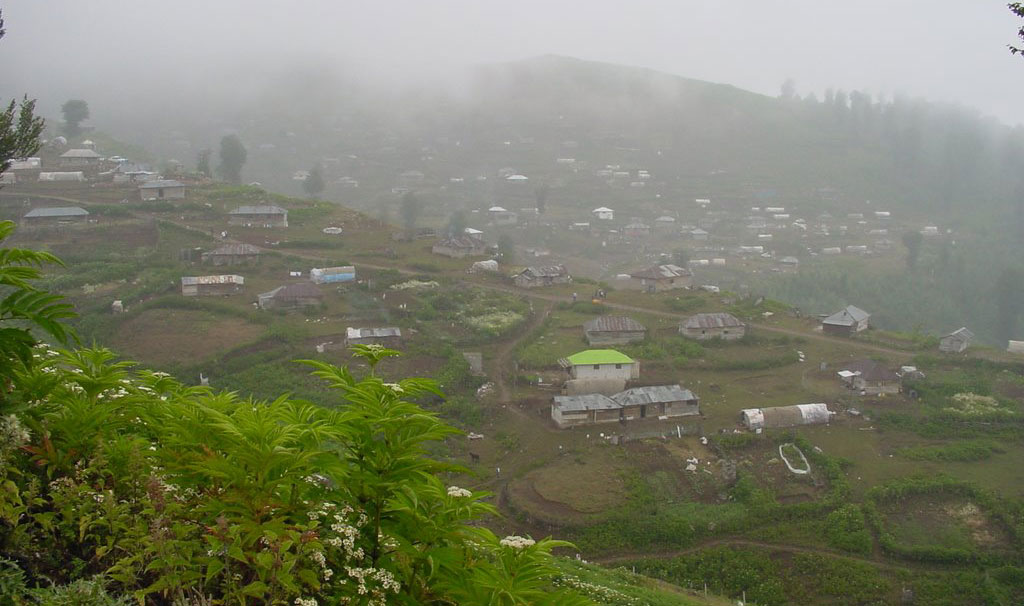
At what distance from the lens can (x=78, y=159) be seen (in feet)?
226

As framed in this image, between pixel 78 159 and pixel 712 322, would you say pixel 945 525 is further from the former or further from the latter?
pixel 78 159

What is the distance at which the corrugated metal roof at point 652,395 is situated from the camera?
33125 millimetres

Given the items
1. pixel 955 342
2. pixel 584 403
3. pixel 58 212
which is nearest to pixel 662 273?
pixel 955 342

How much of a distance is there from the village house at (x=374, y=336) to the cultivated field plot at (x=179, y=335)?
5008 mm

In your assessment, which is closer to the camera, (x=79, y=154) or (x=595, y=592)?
(x=595, y=592)

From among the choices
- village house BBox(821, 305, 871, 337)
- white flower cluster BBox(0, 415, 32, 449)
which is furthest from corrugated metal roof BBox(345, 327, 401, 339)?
white flower cluster BBox(0, 415, 32, 449)

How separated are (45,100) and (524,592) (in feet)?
530

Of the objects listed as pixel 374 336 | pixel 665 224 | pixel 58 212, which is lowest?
pixel 665 224

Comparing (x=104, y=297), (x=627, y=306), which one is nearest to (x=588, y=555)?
(x=627, y=306)

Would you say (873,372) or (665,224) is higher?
(665,224)

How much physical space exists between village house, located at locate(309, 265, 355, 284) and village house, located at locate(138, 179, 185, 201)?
20.3 m

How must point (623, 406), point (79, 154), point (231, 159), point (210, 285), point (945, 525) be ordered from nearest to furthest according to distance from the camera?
1. point (945, 525)
2. point (623, 406)
3. point (210, 285)
4. point (79, 154)
5. point (231, 159)

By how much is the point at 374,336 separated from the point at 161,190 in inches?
1320

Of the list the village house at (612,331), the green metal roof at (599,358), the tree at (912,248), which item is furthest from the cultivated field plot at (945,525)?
the tree at (912,248)
